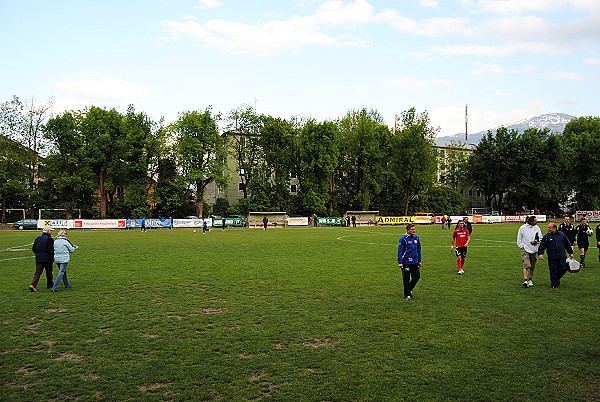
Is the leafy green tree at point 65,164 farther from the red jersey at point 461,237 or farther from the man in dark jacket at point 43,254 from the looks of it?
the red jersey at point 461,237

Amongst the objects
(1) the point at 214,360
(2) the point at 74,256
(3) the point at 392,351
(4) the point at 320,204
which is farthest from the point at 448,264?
(4) the point at 320,204

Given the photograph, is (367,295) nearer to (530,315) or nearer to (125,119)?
(530,315)

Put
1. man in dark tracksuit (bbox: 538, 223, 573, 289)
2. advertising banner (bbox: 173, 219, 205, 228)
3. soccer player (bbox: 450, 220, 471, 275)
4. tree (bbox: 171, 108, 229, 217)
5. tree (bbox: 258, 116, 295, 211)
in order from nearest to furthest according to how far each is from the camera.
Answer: man in dark tracksuit (bbox: 538, 223, 573, 289), soccer player (bbox: 450, 220, 471, 275), advertising banner (bbox: 173, 219, 205, 228), tree (bbox: 171, 108, 229, 217), tree (bbox: 258, 116, 295, 211)

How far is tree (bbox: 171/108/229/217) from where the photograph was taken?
65.9 meters

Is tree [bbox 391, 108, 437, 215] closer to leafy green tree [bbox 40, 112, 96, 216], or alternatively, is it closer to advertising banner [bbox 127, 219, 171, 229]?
advertising banner [bbox 127, 219, 171, 229]

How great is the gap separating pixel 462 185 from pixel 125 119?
61329mm

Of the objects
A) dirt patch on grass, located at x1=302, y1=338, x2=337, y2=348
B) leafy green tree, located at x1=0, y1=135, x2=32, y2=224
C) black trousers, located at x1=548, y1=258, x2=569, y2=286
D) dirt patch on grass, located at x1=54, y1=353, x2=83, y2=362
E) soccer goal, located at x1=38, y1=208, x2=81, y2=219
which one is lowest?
dirt patch on grass, located at x1=54, y1=353, x2=83, y2=362

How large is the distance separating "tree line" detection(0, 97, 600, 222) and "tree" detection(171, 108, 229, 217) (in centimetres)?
17

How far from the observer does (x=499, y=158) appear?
3095 inches

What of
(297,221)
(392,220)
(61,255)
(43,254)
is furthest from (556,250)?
(392,220)

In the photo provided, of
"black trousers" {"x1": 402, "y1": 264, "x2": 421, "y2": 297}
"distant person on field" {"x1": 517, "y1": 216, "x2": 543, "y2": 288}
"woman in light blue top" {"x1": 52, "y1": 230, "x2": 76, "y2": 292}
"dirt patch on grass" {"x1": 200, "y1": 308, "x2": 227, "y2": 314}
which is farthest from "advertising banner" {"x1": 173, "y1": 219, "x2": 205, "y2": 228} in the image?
"black trousers" {"x1": 402, "y1": 264, "x2": 421, "y2": 297}

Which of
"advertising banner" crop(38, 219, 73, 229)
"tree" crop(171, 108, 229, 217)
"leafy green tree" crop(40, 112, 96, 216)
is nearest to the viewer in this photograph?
"advertising banner" crop(38, 219, 73, 229)

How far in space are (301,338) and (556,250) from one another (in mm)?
8593

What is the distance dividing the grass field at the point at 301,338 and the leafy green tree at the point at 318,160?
53.1 meters
